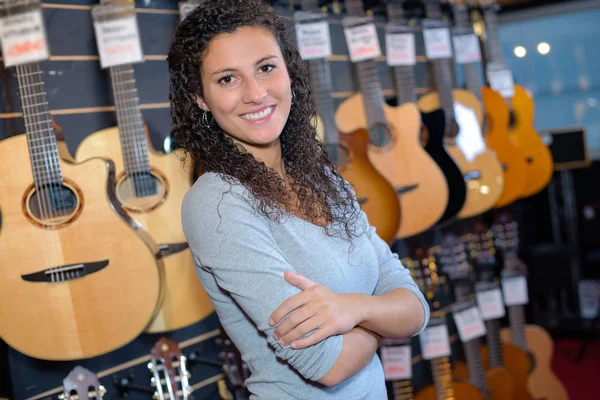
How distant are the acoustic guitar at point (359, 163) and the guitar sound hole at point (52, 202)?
1.12 m

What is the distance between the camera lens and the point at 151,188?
2268mm

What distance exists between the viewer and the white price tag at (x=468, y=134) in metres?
3.38

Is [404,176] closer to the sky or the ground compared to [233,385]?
closer to the sky

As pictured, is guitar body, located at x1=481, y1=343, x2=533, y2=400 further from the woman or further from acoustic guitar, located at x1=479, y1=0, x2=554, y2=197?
the woman

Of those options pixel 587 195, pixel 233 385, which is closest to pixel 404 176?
pixel 233 385

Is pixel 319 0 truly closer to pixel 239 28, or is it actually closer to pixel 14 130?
pixel 14 130

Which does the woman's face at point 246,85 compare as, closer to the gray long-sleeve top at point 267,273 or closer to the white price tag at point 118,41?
the gray long-sleeve top at point 267,273

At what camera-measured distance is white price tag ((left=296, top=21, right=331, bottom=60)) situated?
109 inches

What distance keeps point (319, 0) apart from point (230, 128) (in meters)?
1.77

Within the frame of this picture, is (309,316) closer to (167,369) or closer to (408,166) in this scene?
(167,369)

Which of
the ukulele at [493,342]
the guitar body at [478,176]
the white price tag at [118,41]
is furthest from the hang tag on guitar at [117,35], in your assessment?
the ukulele at [493,342]

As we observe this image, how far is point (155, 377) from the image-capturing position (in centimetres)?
224

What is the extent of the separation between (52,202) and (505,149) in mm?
2465

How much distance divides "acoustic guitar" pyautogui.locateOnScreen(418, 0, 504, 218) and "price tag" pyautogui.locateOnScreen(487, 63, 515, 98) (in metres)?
0.51
